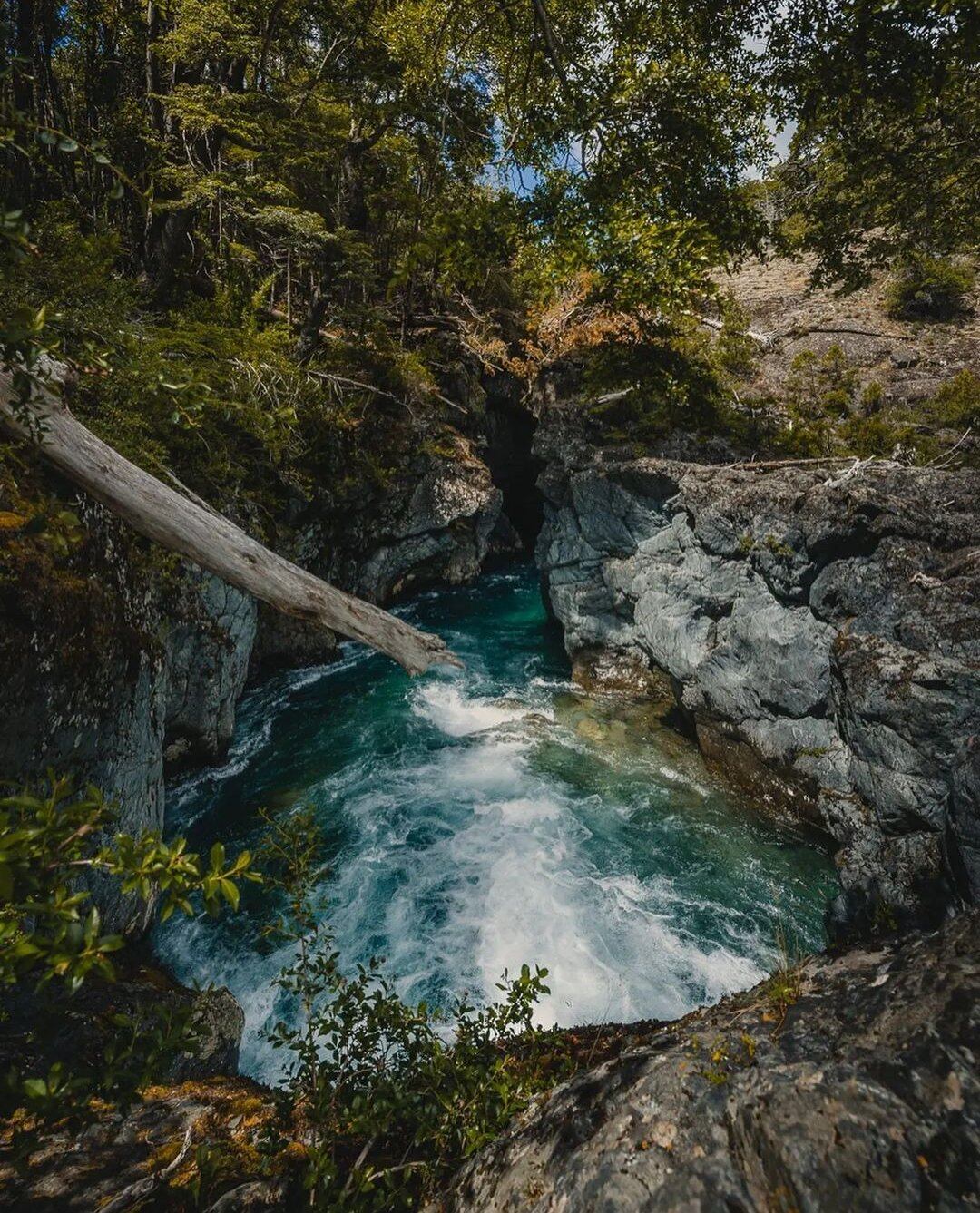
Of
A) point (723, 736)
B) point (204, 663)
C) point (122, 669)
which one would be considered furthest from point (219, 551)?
point (723, 736)

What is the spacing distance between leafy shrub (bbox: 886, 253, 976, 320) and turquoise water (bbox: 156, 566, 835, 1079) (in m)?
18.1

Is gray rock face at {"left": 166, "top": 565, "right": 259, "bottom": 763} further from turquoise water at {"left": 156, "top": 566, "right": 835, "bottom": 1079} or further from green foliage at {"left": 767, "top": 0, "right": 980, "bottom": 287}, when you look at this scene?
green foliage at {"left": 767, "top": 0, "right": 980, "bottom": 287}

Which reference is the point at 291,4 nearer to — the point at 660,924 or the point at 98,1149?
the point at 98,1149

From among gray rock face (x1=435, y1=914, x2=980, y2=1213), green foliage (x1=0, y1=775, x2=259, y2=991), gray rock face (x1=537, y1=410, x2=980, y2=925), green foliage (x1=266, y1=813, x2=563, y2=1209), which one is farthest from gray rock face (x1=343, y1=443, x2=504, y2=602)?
green foliage (x1=0, y1=775, x2=259, y2=991)

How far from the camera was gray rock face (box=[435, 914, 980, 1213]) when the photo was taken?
1.93 meters

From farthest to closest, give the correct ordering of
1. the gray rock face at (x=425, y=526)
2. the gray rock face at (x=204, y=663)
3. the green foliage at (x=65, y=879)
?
the gray rock face at (x=425, y=526) → the gray rock face at (x=204, y=663) → the green foliage at (x=65, y=879)

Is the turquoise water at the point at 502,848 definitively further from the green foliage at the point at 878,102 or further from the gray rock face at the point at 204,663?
the green foliage at the point at 878,102

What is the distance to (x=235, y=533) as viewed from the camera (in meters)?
3.51

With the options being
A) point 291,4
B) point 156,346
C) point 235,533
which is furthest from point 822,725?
point 291,4

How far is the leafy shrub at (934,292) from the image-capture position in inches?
699

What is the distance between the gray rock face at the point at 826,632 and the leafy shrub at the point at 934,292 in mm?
12032

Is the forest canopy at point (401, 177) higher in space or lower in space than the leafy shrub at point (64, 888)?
higher

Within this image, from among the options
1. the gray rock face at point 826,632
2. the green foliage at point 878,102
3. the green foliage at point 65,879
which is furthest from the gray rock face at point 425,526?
the green foliage at point 65,879

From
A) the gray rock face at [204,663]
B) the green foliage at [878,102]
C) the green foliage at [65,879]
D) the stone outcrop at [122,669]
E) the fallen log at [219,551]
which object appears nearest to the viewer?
the green foliage at [65,879]
